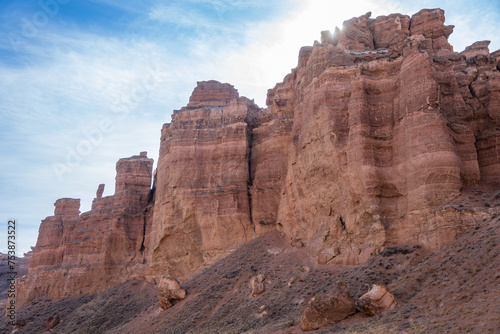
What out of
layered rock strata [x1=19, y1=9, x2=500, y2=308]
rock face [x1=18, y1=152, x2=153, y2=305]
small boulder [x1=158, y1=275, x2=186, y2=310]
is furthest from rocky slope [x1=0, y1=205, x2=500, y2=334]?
rock face [x1=18, y1=152, x2=153, y2=305]

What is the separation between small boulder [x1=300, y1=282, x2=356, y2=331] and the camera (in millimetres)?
22188

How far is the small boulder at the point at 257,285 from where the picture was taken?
3222 centimetres

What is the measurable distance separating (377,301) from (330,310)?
2490 millimetres

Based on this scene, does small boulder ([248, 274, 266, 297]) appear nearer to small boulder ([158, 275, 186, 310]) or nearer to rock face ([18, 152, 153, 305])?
small boulder ([158, 275, 186, 310])

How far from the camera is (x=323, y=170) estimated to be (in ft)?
119

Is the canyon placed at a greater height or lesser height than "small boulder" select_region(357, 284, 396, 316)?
greater

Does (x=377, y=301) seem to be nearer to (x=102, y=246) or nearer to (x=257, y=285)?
(x=257, y=285)

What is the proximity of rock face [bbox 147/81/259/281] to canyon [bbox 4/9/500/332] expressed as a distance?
0.14m

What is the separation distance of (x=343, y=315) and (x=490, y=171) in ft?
54.3

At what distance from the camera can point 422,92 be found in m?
30.6

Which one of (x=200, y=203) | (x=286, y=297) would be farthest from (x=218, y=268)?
(x=286, y=297)

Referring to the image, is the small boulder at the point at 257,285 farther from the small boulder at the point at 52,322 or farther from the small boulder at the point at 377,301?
the small boulder at the point at 52,322

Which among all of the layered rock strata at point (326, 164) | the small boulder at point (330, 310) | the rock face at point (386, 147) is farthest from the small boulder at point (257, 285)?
the small boulder at point (330, 310)

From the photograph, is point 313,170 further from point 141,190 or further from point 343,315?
point 141,190
